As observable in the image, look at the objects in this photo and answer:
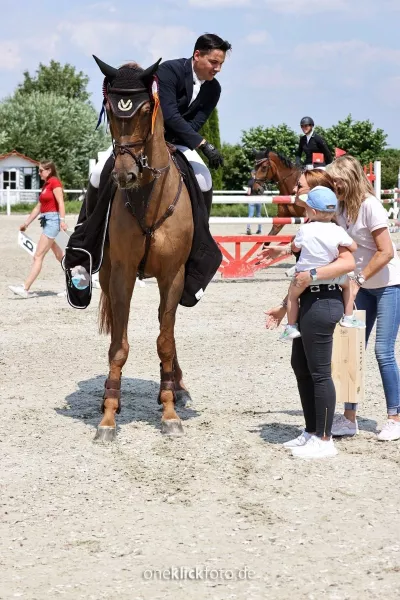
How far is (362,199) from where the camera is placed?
6.08 metres

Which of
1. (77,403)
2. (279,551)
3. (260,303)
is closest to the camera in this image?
(279,551)

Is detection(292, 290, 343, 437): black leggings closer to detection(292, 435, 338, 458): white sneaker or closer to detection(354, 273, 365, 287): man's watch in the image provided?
detection(292, 435, 338, 458): white sneaker

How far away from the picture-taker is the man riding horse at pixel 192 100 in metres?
6.90

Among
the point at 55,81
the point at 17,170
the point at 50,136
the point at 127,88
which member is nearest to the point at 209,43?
the point at 127,88

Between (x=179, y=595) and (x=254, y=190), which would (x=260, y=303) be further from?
(x=179, y=595)

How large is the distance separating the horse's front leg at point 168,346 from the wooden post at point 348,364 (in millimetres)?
1162

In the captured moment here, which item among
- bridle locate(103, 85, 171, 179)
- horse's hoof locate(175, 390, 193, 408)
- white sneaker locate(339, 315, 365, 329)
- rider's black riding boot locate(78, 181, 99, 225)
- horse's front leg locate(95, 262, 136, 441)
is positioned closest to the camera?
white sneaker locate(339, 315, 365, 329)

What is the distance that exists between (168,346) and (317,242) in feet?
5.60

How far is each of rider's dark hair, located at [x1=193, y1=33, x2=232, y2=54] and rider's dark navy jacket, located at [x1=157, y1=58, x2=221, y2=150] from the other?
0.14 m

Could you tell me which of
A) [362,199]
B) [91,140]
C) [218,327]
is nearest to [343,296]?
[362,199]

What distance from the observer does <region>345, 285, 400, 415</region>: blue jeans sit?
6285 millimetres

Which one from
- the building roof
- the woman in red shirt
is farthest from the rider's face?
the building roof

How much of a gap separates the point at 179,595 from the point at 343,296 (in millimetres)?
2611

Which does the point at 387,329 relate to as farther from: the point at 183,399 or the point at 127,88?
the point at 127,88
